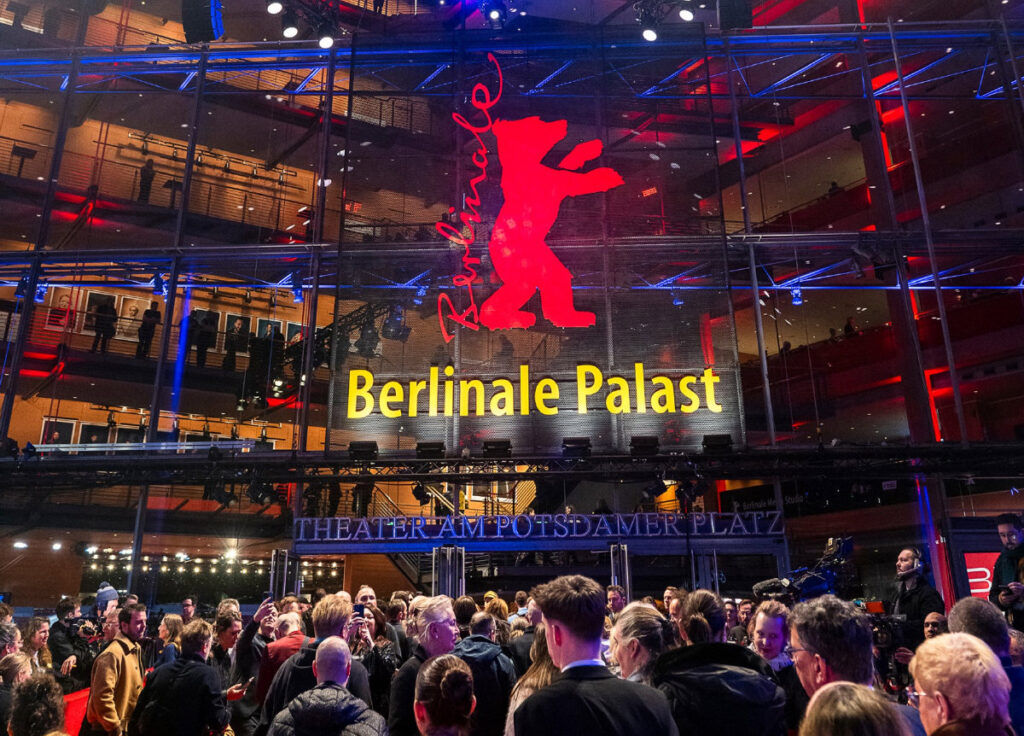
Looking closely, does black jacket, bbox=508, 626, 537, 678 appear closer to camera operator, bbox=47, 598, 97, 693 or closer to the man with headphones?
the man with headphones

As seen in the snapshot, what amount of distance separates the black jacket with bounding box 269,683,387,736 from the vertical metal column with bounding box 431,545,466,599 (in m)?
8.84

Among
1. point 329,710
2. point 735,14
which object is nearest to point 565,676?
point 329,710

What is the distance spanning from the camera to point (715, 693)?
2.66 m

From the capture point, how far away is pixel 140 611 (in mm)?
5781

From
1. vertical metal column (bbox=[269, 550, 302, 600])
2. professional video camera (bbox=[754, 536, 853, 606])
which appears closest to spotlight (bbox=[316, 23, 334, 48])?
vertical metal column (bbox=[269, 550, 302, 600])

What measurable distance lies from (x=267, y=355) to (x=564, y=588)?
44.6ft

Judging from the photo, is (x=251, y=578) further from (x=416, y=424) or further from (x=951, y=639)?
(x=951, y=639)

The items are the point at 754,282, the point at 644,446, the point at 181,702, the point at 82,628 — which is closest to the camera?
the point at 181,702

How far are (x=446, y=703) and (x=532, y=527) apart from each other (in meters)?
9.95

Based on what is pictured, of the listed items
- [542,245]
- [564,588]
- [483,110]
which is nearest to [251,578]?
[542,245]

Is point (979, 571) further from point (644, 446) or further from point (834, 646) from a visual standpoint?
A: point (834, 646)

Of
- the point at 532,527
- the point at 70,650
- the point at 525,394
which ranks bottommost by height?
the point at 70,650

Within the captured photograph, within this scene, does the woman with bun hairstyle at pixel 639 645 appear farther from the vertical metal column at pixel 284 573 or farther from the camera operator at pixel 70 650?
the vertical metal column at pixel 284 573

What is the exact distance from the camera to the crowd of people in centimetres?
207
